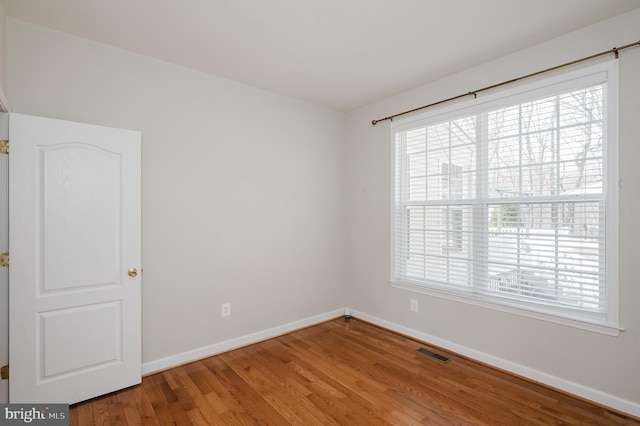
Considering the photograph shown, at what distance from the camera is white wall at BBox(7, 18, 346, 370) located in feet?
7.98

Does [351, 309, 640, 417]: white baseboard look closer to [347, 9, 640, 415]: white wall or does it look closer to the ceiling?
[347, 9, 640, 415]: white wall

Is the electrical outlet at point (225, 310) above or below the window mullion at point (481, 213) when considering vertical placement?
below

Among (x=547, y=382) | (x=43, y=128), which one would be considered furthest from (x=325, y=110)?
(x=547, y=382)

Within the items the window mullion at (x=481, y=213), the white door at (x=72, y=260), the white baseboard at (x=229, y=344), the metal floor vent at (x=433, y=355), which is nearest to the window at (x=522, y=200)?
the window mullion at (x=481, y=213)

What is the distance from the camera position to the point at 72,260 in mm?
2289

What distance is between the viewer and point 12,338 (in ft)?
6.82

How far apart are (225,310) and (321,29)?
2.65m

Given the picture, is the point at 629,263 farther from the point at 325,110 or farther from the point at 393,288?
the point at 325,110

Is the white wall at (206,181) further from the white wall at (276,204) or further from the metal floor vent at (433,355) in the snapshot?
the metal floor vent at (433,355)

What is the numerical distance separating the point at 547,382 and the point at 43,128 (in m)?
4.13

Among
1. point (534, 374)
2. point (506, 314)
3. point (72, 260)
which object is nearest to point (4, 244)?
point (72, 260)

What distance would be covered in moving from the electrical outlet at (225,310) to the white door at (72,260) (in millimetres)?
783

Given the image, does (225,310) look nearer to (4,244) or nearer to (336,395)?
(336,395)

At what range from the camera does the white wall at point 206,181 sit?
7.98 ft
